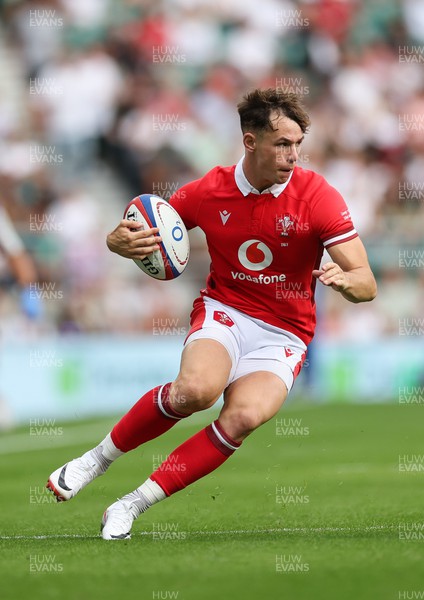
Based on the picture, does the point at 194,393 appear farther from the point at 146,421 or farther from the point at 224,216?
the point at 224,216

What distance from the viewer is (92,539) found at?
5664 mm

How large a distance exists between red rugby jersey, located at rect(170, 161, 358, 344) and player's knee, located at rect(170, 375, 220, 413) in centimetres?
76

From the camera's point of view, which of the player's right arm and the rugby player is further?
the player's right arm

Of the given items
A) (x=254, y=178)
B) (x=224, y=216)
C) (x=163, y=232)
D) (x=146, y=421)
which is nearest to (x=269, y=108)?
(x=254, y=178)

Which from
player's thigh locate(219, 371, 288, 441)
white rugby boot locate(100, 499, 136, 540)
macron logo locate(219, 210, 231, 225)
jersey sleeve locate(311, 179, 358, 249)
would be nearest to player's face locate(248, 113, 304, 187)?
jersey sleeve locate(311, 179, 358, 249)

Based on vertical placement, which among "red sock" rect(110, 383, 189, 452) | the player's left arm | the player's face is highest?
→ the player's face

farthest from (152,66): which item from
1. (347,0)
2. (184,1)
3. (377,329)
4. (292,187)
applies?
(292,187)

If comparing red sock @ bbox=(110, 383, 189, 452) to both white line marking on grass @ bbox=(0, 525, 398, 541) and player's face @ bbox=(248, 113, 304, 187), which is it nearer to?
white line marking on grass @ bbox=(0, 525, 398, 541)

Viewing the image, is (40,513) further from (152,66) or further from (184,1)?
(184,1)

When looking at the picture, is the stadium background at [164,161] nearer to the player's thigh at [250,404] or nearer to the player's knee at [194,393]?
the player's thigh at [250,404]

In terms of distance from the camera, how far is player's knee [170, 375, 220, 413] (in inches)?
219

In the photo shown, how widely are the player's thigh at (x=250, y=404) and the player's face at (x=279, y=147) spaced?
3.56 ft

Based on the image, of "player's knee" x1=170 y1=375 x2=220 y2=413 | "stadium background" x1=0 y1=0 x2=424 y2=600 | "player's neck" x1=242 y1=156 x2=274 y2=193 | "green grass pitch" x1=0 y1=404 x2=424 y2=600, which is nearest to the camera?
"green grass pitch" x1=0 y1=404 x2=424 y2=600

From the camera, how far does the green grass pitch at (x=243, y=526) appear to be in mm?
4312
